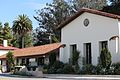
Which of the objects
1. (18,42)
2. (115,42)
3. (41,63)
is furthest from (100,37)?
→ (18,42)

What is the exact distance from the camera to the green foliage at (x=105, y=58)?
102 feet

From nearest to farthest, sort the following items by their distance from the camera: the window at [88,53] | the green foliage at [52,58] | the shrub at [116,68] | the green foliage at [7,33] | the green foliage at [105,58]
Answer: the shrub at [116,68], the green foliage at [105,58], the window at [88,53], the green foliage at [52,58], the green foliage at [7,33]

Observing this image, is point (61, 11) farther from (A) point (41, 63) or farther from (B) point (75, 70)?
(B) point (75, 70)

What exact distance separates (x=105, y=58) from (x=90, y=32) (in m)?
4.75

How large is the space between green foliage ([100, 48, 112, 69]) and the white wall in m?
1.00

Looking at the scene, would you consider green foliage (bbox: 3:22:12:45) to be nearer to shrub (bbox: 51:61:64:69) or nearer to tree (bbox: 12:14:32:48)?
tree (bbox: 12:14:32:48)

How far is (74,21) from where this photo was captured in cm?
3794

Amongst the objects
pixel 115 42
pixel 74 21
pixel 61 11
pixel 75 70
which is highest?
pixel 61 11

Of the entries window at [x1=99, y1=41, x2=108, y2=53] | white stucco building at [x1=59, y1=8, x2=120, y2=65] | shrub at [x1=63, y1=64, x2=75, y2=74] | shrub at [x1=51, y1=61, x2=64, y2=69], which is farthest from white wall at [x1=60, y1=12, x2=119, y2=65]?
shrub at [x1=63, y1=64, x2=75, y2=74]

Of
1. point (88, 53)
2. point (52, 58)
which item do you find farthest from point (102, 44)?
point (52, 58)

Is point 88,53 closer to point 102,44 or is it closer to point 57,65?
point 102,44

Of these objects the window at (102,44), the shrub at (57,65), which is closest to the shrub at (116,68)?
the window at (102,44)

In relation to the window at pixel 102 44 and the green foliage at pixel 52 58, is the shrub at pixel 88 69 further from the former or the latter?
the green foliage at pixel 52 58

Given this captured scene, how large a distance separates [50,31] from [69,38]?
3880cm
